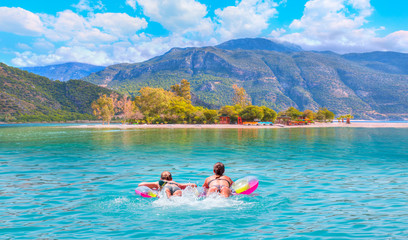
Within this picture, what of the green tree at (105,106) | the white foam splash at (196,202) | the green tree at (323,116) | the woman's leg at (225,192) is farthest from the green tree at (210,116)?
the white foam splash at (196,202)

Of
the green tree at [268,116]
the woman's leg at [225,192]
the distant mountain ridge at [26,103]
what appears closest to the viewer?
the woman's leg at [225,192]

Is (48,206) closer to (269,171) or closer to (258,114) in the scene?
(269,171)

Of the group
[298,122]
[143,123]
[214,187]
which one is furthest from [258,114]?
[214,187]

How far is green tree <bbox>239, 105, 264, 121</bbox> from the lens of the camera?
125500 millimetres

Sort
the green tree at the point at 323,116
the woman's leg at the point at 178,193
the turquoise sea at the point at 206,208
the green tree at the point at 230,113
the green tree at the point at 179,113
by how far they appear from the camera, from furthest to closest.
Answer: the green tree at the point at 323,116, the green tree at the point at 230,113, the green tree at the point at 179,113, the woman's leg at the point at 178,193, the turquoise sea at the point at 206,208

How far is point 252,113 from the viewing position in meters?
125

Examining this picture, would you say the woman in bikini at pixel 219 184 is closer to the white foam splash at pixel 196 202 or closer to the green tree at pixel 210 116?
the white foam splash at pixel 196 202

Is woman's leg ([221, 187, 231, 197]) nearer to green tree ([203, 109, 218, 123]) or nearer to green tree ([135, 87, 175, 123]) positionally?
green tree ([135, 87, 175, 123])

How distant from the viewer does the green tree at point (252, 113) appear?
125500mm

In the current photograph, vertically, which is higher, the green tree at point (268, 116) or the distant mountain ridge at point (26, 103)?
the distant mountain ridge at point (26, 103)

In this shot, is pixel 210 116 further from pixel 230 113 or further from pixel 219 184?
pixel 219 184

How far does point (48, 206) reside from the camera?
10883mm

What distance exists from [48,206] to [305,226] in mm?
8517

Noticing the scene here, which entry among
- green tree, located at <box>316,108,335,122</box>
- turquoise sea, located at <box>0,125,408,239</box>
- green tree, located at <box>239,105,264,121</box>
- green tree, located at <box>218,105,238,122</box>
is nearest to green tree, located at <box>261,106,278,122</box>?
green tree, located at <box>239,105,264,121</box>
